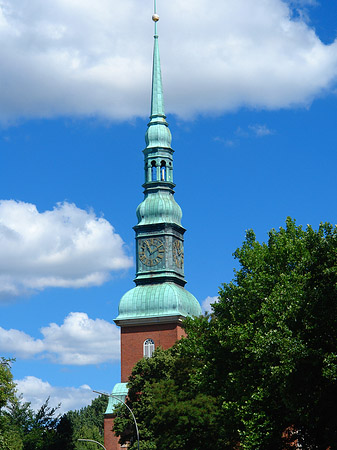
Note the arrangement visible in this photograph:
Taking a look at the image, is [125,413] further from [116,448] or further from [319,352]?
[319,352]

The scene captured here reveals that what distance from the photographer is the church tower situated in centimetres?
8900

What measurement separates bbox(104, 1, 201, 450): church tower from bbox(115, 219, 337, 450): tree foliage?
67.6 ft

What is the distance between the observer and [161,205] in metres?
93.6

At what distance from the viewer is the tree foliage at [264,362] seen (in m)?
43.0

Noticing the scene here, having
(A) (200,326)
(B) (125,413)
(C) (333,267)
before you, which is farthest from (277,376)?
(B) (125,413)

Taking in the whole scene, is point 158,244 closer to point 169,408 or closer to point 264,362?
point 169,408

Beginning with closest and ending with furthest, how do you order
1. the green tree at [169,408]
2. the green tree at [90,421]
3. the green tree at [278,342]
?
the green tree at [278,342] < the green tree at [169,408] < the green tree at [90,421]

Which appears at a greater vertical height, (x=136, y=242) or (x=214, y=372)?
(x=136, y=242)

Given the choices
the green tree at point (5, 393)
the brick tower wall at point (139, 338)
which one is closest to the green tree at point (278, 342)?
the green tree at point (5, 393)

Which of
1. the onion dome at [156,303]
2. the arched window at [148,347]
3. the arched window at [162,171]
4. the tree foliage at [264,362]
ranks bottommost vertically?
the tree foliage at [264,362]

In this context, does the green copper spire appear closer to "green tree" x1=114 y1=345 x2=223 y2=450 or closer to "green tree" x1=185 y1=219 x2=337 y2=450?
"green tree" x1=114 y1=345 x2=223 y2=450

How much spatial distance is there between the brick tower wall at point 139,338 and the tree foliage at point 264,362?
20.2 meters

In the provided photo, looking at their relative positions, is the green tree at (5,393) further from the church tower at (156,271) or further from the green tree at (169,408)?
the church tower at (156,271)

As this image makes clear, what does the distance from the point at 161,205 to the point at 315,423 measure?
50991 mm
